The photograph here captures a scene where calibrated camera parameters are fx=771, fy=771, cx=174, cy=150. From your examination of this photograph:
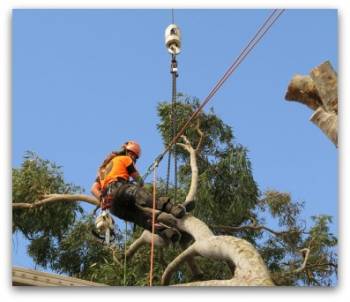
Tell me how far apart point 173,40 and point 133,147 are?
2.65ft

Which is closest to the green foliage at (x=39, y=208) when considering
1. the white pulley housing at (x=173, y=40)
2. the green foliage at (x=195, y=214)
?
the green foliage at (x=195, y=214)

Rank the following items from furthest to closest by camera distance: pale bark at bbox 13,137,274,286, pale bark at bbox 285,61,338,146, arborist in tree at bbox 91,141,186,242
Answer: arborist in tree at bbox 91,141,186,242
pale bark at bbox 13,137,274,286
pale bark at bbox 285,61,338,146

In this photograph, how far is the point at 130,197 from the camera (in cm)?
532

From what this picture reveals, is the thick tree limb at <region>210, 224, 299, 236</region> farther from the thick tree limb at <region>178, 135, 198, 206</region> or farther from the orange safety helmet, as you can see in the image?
the orange safety helmet

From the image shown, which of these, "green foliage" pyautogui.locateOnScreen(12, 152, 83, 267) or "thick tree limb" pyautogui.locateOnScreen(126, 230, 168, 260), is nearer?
"thick tree limb" pyautogui.locateOnScreen(126, 230, 168, 260)

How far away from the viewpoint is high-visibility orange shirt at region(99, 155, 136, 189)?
5.41 m

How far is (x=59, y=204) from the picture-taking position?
7.55 meters

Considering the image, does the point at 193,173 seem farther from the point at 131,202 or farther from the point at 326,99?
the point at 326,99

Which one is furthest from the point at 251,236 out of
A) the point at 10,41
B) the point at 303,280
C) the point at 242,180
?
the point at 10,41

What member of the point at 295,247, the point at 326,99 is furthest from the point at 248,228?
the point at 326,99

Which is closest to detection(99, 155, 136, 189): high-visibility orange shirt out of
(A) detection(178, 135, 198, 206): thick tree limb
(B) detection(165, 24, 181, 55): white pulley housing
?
(A) detection(178, 135, 198, 206): thick tree limb

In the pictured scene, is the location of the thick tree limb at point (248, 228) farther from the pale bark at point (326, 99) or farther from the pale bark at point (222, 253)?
the pale bark at point (326, 99)

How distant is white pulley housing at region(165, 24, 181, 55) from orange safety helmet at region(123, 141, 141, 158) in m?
0.71
